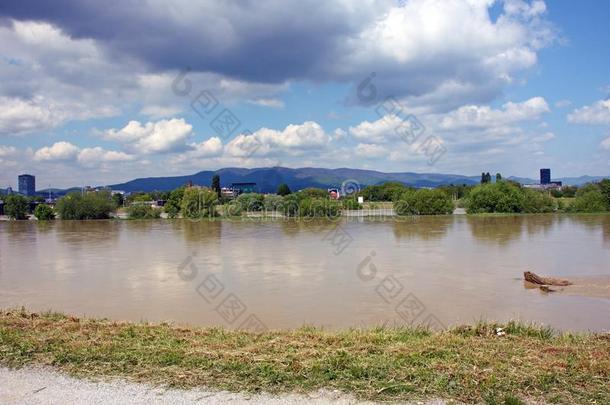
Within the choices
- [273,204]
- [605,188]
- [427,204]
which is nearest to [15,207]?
[273,204]

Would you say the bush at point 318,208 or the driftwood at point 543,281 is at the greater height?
the bush at point 318,208

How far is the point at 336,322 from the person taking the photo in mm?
9320

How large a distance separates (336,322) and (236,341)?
13.5ft

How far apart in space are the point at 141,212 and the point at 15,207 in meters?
17.0

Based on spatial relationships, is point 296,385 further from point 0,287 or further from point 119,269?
point 119,269

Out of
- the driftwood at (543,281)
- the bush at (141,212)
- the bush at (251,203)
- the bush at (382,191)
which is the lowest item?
the driftwood at (543,281)

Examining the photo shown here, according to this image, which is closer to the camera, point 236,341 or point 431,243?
point 236,341

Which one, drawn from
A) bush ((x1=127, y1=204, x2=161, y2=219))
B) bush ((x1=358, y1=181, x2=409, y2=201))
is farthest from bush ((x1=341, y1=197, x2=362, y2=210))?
bush ((x1=127, y1=204, x2=161, y2=219))

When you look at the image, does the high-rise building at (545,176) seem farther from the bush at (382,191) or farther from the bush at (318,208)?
the bush at (318,208)

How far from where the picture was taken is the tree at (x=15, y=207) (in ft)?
208

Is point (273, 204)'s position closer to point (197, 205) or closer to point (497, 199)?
point (197, 205)

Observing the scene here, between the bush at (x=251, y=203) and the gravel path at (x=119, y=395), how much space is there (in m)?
55.7

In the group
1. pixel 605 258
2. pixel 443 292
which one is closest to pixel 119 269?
pixel 443 292

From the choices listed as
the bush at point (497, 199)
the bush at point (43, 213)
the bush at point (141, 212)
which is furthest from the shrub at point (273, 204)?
the bush at point (43, 213)
